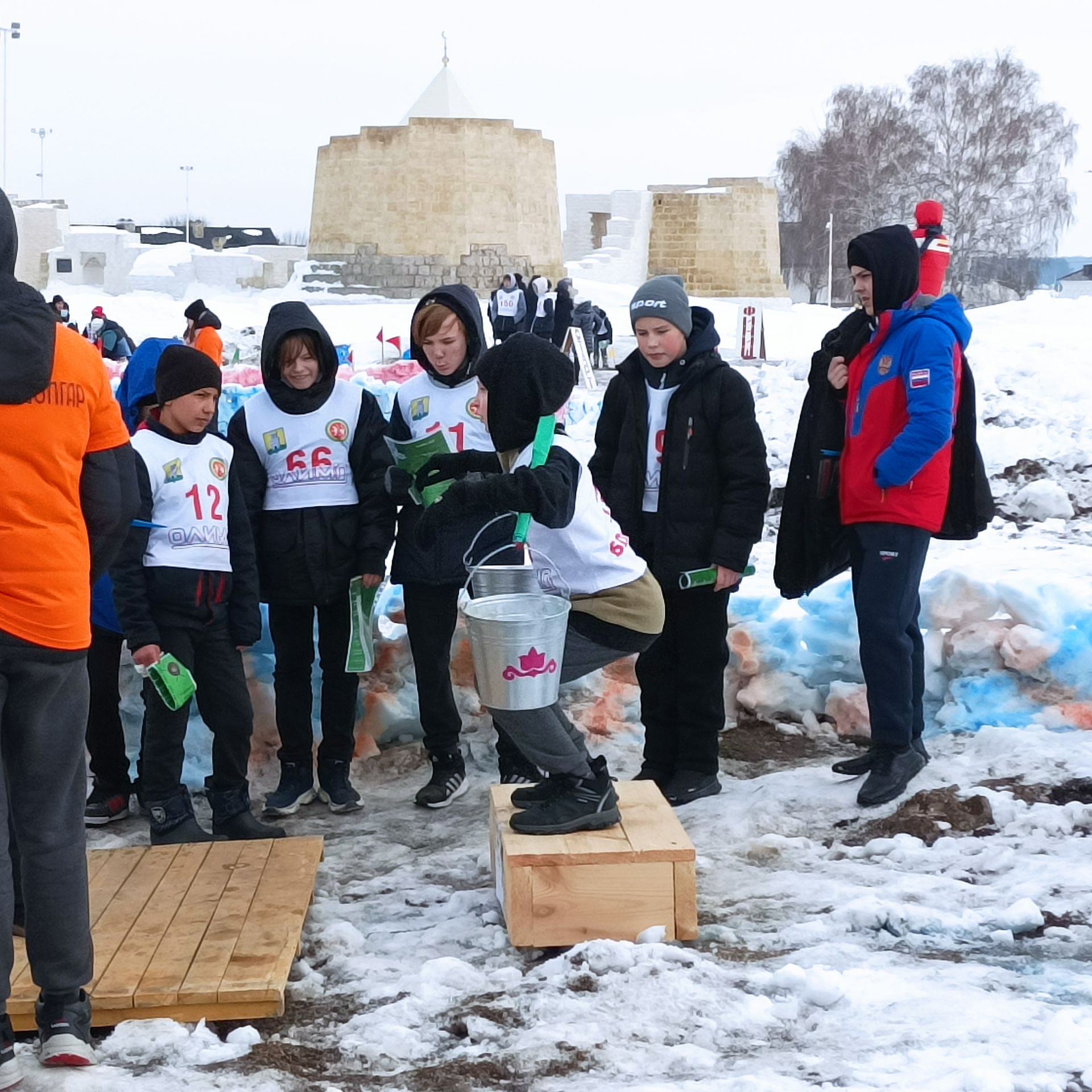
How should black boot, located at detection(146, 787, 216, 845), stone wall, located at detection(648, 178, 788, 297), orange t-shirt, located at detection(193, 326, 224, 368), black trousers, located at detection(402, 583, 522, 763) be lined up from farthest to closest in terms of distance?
stone wall, located at detection(648, 178, 788, 297) < orange t-shirt, located at detection(193, 326, 224, 368) < black trousers, located at detection(402, 583, 522, 763) < black boot, located at detection(146, 787, 216, 845)

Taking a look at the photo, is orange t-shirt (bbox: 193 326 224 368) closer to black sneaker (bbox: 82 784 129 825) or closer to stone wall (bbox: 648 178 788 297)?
black sneaker (bbox: 82 784 129 825)

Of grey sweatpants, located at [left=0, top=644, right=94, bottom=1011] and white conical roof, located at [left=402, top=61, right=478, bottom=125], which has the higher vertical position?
white conical roof, located at [left=402, top=61, right=478, bottom=125]

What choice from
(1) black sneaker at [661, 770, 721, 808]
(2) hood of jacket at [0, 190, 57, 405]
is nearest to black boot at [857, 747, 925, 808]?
(1) black sneaker at [661, 770, 721, 808]

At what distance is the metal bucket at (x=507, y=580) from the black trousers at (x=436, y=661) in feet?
4.48

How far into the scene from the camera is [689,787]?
474 centimetres

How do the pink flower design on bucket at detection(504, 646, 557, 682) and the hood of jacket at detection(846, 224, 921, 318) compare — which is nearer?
the pink flower design on bucket at detection(504, 646, 557, 682)

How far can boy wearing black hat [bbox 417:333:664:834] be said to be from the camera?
11.8 feet

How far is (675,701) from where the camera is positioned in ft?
16.1

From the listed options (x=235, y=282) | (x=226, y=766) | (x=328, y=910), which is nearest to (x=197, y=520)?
(x=226, y=766)

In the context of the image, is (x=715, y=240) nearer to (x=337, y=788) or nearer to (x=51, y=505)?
(x=337, y=788)

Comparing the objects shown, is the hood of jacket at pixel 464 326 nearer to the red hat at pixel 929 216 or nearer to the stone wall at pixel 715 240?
the red hat at pixel 929 216

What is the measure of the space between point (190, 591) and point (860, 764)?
7.39 feet

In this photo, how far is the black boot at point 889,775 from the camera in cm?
438

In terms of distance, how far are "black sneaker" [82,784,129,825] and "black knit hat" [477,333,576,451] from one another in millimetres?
2147
